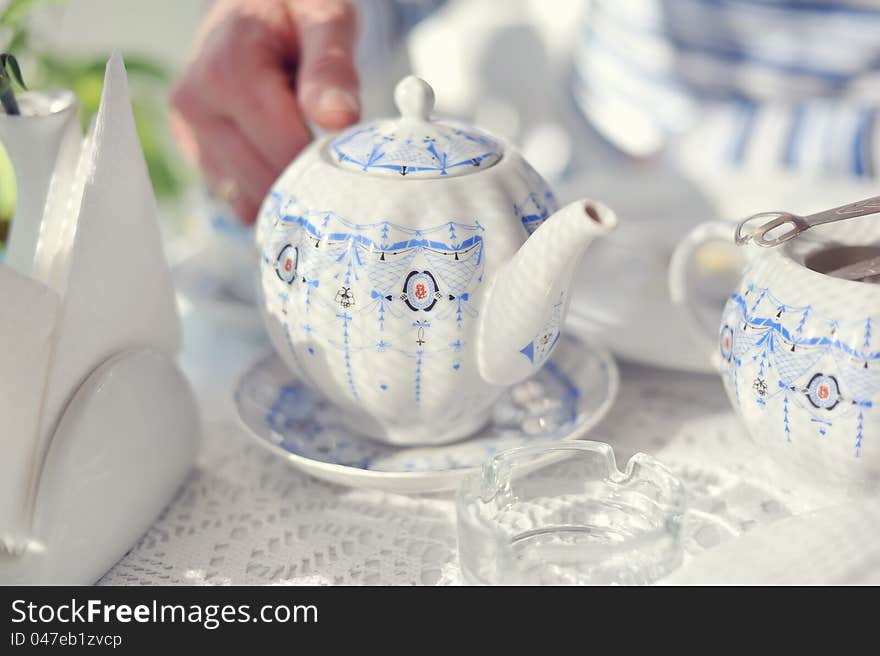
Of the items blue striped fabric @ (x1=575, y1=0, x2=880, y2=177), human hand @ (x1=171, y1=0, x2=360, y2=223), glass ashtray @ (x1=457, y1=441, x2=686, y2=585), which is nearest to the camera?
glass ashtray @ (x1=457, y1=441, x2=686, y2=585)

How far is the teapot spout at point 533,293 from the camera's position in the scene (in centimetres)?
42

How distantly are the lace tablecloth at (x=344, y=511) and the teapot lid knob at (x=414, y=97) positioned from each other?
20 centimetres

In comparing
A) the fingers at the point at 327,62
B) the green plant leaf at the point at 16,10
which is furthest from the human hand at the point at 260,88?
the green plant leaf at the point at 16,10

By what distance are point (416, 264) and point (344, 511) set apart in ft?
0.46

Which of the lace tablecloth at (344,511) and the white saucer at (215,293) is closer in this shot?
the lace tablecloth at (344,511)

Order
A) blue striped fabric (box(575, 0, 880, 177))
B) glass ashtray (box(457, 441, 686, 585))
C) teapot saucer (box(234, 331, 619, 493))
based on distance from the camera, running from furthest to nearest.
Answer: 1. blue striped fabric (box(575, 0, 880, 177))
2. teapot saucer (box(234, 331, 619, 493))
3. glass ashtray (box(457, 441, 686, 585))

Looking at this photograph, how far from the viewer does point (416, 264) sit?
17.6 inches

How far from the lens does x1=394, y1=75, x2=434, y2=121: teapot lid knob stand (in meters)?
0.49

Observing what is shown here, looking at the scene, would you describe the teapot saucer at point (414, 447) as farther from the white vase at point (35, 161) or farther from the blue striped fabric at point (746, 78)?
the blue striped fabric at point (746, 78)

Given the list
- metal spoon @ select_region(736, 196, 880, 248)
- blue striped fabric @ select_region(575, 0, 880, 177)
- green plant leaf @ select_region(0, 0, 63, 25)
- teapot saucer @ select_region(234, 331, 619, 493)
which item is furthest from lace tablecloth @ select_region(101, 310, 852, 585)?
blue striped fabric @ select_region(575, 0, 880, 177)

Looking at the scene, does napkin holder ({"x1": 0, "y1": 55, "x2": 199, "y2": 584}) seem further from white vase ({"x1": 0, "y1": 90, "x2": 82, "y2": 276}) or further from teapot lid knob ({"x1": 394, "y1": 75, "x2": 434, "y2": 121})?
teapot lid knob ({"x1": 394, "y1": 75, "x2": 434, "y2": 121})

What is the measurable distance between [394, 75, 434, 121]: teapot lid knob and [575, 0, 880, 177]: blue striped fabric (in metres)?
0.44
